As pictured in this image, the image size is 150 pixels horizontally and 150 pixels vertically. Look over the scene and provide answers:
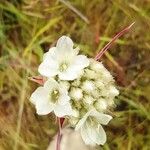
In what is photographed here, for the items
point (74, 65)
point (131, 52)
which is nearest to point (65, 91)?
point (74, 65)

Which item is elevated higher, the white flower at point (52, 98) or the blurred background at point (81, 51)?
the white flower at point (52, 98)

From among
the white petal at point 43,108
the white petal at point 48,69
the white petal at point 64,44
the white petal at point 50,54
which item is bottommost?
the white petal at point 43,108

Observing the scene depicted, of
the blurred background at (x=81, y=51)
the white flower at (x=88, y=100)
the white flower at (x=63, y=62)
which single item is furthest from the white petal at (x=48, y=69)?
the blurred background at (x=81, y=51)

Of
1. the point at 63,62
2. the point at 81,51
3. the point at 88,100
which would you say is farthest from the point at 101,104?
the point at 81,51

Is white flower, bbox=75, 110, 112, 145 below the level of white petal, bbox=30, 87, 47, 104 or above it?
below

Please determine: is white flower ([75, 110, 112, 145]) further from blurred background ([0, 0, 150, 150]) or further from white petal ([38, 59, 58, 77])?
blurred background ([0, 0, 150, 150])

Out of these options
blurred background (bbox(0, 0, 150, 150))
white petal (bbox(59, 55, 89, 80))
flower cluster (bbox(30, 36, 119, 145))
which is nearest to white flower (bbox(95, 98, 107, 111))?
flower cluster (bbox(30, 36, 119, 145))

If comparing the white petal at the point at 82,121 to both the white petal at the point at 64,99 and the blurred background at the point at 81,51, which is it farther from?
the blurred background at the point at 81,51

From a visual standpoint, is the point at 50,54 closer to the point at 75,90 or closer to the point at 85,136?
the point at 75,90
